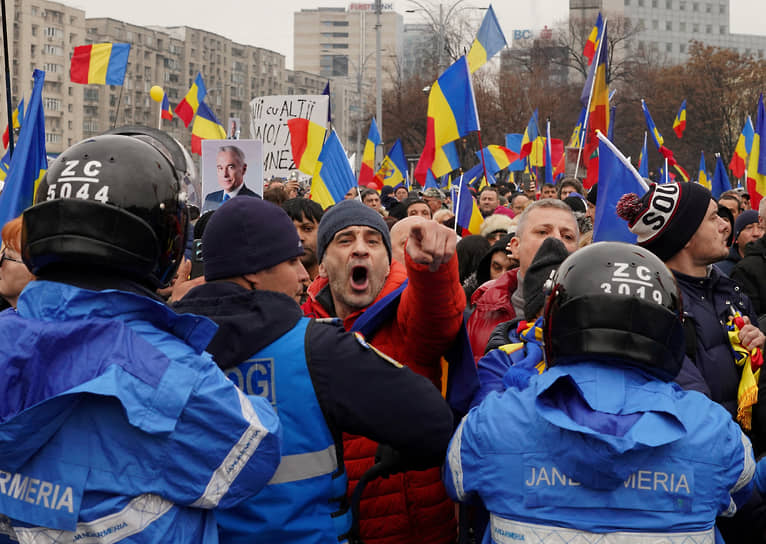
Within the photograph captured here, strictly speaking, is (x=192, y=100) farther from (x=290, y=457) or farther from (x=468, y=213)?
(x=290, y=457)

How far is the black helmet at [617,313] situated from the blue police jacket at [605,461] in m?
0.07

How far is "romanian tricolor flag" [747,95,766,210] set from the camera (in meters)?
10.6

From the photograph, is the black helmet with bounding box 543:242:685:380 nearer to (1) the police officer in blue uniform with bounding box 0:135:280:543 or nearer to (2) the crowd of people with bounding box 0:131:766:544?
(2) the crowd of people with bounding box 0:131:766:544

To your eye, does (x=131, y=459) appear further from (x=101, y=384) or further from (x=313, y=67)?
(x=313, y=67)

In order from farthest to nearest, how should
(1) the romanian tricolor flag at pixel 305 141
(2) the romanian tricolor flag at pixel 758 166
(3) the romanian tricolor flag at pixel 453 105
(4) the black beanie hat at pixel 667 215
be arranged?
(1) the romanian tricolor flag at pixel 305 141 < (2) the romanian tricolor flag at pixel 758 166 < (3) the romanian tricolor flag at pixel 453 105 < (4) the black beanie hat at pixel 667 215

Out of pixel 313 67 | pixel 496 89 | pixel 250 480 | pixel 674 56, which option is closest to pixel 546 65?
pixel 496 89

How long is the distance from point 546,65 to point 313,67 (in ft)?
363

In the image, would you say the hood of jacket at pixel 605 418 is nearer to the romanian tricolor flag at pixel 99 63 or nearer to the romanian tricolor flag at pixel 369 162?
the romanian tricolor flag at pixel 99 63

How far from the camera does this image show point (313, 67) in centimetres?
17538

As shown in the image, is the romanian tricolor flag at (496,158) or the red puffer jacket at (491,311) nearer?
the red puffer jacket at (491,311)

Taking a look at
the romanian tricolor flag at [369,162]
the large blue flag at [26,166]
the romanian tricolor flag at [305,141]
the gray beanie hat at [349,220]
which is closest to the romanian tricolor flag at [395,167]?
the romanian tricolor flag at [369,162]

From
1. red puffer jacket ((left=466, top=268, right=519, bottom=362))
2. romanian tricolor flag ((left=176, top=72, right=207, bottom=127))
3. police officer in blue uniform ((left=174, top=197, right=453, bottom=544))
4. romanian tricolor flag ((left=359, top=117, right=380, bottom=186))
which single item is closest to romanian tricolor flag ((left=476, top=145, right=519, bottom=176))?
romanian tricolor flag ((left=359, top=117, right=380, bottom=186))

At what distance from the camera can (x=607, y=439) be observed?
2.23 m

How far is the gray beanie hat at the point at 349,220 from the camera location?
3957mm
